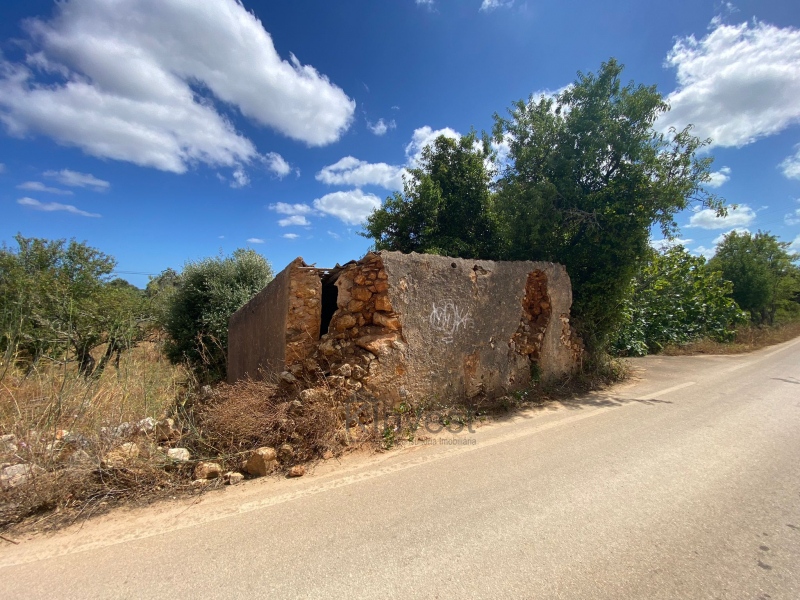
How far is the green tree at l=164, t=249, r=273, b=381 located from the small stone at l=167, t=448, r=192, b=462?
326 inches

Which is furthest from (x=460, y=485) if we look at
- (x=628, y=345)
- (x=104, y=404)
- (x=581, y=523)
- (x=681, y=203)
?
(x=628, y=345)

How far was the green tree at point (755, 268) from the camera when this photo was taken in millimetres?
19047

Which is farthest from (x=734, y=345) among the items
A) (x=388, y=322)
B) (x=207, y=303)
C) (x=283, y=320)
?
(x=207, y=303)

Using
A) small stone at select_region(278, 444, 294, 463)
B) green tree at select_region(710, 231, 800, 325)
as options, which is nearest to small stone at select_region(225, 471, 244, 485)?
small stone at select_region(278, 444, 294, 463)

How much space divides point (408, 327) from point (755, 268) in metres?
24.0

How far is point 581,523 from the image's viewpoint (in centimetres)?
243

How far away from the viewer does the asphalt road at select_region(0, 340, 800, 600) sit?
6.31 ft

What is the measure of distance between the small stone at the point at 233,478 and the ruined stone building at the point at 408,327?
4.86 ft

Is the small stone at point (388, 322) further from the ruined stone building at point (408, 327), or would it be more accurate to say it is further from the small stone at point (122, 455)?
the small stone at point (122, 455)

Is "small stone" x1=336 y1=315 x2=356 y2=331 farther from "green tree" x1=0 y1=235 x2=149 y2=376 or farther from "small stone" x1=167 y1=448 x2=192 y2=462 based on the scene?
"green tree" x1=0 y1=235 x2=149 y2=376

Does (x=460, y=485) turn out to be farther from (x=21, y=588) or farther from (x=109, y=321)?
(x=109, y=321)

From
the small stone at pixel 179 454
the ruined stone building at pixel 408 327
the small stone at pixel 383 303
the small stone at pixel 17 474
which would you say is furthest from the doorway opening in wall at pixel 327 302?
the small stone at pixel 17 474

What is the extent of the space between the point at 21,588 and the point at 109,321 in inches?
454

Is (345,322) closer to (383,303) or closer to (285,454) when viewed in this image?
(383,303)
